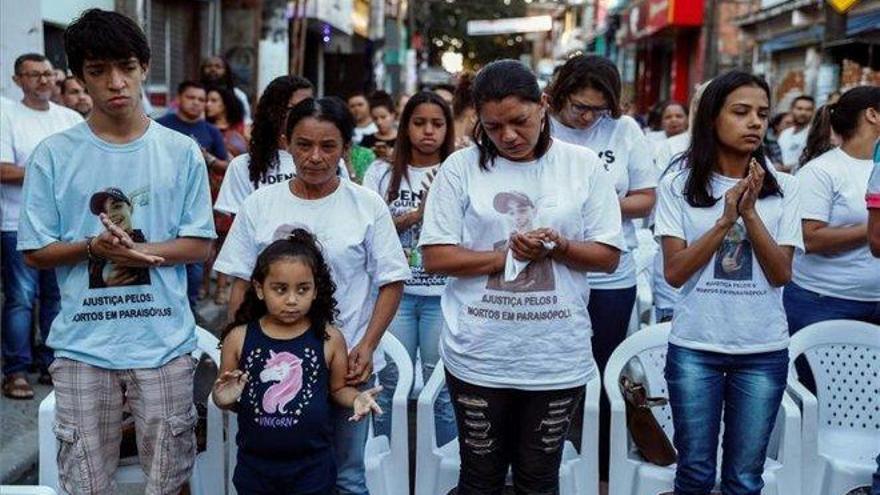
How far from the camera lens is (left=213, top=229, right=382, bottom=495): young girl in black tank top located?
11.0 ft

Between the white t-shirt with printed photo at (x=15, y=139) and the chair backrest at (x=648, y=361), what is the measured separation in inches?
134

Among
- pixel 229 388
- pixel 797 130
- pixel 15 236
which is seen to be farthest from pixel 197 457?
pixel 797 130

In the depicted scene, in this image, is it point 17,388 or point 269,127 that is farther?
point 17,388

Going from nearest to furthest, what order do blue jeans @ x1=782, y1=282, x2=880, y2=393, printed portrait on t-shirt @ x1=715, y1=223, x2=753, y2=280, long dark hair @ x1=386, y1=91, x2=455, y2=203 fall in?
1. printed portrait on t-shirt @ x1=715, y1=223, x2=753, y2=280
2. blue jeans @ x1=782, y1=282, x2=880, y2=393
3. long dark hair @ x1=386, y1=91, x2=455, y2=203

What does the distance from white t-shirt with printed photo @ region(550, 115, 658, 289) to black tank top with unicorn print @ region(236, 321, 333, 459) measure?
1.74m

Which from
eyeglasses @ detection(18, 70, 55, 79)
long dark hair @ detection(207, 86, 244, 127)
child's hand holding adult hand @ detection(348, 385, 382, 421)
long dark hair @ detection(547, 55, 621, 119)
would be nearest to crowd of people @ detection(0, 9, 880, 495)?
child's hand holding adult hand @ detection(348, 385, 382, 421)

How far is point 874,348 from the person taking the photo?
445 centimetres

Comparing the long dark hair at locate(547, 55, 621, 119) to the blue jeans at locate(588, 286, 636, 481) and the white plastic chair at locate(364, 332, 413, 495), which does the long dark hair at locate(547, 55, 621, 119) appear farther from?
the white plastic chair at locate(364, 332, 413, 495)

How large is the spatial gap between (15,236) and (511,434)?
3575 millimetres

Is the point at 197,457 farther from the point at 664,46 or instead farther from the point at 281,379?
the point at 664,46

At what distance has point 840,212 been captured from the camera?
448 cm

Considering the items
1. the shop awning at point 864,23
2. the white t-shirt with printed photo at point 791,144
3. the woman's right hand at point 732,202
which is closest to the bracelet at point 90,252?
the woman's right hand at point 732,202

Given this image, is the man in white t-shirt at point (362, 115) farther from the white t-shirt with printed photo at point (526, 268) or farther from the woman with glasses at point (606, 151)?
the white t-shirt with printed photo at point (526, 268)

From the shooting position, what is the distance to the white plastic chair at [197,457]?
3773 millimetres
